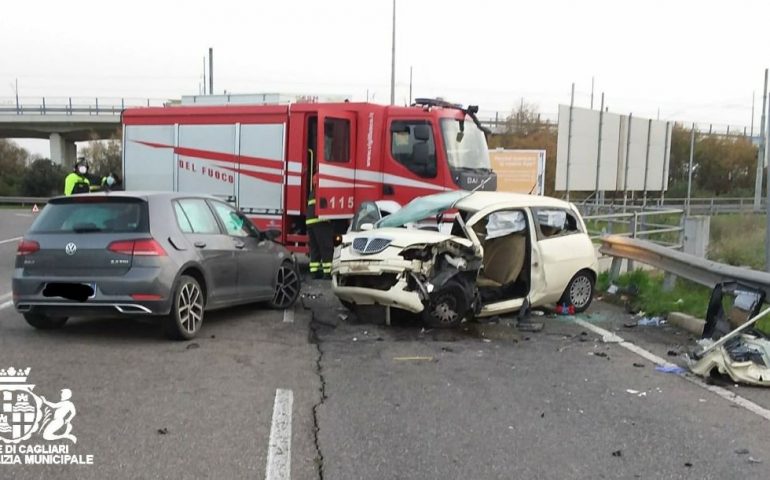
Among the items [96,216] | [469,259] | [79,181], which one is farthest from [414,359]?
[79,181]

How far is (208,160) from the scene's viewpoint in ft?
40.1

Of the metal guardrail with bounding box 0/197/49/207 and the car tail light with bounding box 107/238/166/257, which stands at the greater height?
the car tail light with bounding box 107/238/166/257

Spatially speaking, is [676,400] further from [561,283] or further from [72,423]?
[72,423]

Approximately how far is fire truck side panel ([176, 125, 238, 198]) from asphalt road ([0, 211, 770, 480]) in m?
4.89

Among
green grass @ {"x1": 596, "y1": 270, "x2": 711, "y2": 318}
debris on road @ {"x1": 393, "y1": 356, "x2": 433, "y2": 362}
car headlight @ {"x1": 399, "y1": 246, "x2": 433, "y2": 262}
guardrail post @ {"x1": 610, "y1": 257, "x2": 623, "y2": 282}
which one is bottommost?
debris on road @ {"x1": 393, "y1": 356, "x2": 433, "y2": 362}

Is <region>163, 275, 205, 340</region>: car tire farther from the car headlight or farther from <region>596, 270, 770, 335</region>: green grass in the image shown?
<region>596, 270, 770, 335</region>: green grass

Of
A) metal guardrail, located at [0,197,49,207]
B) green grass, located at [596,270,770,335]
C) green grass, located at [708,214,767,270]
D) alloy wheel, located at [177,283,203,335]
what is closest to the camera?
alloy wheel, located at [177,283,203,335]

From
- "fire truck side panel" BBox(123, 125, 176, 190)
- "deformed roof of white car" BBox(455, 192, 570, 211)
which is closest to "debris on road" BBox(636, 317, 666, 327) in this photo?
"deformed roof of white car" BBox(455, 192, 570, 211)

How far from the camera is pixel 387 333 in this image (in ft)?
24.6

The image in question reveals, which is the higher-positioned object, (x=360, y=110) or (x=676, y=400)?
(x=360, y=110)

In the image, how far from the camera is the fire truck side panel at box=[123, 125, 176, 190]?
12570 millimetres

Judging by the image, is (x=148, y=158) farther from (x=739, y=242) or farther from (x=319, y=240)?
(x=739, y=242)

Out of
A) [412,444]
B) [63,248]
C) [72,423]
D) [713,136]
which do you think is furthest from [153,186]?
[713,136]

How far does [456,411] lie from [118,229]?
381 centimetres
